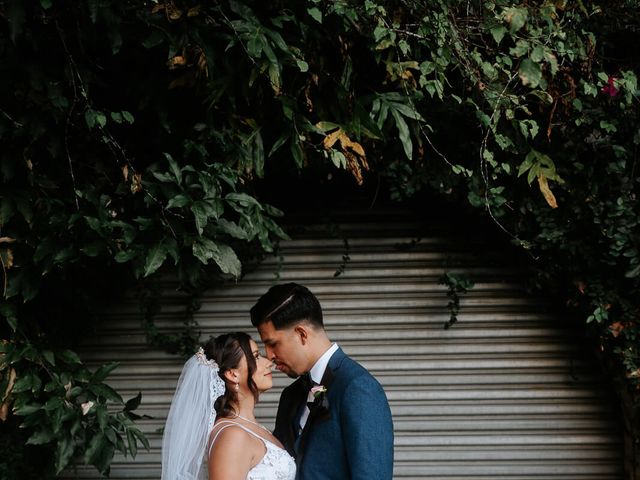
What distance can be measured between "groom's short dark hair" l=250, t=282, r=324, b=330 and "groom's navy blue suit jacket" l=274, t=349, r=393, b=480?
0.74ft

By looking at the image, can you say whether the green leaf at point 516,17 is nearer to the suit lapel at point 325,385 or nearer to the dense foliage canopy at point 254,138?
the dense foliage canopy at point 254,138

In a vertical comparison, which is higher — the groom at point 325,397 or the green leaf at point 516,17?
the green leaf at point 516,17

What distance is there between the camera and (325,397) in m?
3.20

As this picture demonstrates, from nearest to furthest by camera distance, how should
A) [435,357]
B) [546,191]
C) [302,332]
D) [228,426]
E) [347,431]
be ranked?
[347,431], [302,332], [228,426], [546,191], [435,357]

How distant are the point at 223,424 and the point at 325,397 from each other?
58 cm

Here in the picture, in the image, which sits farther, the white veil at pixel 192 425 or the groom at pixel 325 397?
the white veil at pixel 192 425

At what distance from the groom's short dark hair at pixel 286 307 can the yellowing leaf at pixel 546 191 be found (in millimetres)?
1683

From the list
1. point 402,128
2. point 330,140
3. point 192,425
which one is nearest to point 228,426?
point 192,425

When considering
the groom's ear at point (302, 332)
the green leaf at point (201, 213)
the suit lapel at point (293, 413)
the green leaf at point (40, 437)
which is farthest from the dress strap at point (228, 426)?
the green leaf at point (40, 437)

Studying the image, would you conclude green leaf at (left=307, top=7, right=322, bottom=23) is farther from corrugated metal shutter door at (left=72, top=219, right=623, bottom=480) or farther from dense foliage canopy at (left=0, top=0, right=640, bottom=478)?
corrugated metal shutter door at (left=72, top=219, right=623, bottom=480)

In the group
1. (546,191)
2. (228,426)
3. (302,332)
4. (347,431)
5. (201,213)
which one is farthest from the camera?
(546,191)

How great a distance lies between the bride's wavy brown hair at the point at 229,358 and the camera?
3590 millimetres

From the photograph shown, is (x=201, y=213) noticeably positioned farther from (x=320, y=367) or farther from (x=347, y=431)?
(x=347, y=431)

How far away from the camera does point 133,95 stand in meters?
4.16
